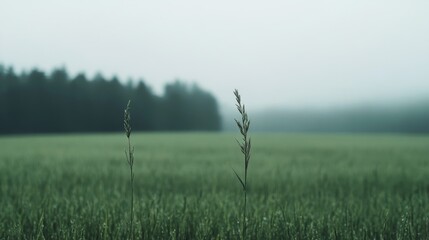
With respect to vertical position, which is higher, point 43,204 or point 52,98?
point 52,98

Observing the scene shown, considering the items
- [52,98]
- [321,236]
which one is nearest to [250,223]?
[321,236]

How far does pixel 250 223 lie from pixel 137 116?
274 feet

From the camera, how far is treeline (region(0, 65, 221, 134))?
7169 cm

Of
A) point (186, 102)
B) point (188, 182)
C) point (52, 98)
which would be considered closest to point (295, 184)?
point (188, 182)

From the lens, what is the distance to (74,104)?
76.2 meters

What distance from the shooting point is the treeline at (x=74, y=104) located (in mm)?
71688

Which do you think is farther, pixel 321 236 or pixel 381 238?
pixel 321 236

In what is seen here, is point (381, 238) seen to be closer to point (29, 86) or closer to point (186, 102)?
point (29, 86)

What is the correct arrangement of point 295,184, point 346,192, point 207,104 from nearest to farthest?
point 346,192
point 295,184
point 207,104

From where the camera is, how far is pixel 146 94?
Answer: 8588cm

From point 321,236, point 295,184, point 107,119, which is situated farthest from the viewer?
point 107,119

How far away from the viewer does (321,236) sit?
287cm

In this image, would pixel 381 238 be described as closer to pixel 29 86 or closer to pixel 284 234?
pixel 284 234

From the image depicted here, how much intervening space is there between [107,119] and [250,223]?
7811cm
